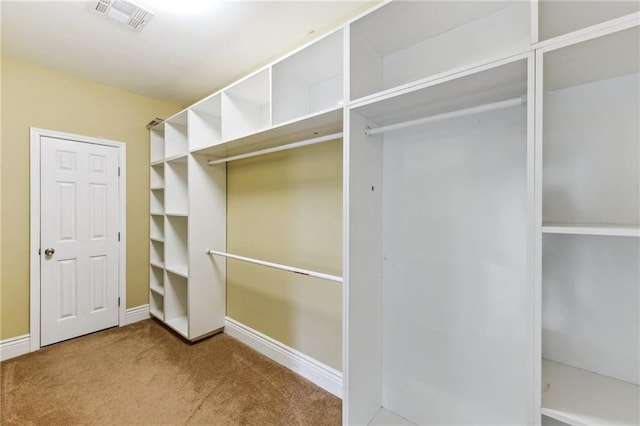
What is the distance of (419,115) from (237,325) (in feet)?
8.37

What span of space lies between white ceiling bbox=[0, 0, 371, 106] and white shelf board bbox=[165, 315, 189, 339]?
252 cm

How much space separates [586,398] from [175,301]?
3.31 metres

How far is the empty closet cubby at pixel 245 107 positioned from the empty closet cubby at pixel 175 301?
1.79 meters

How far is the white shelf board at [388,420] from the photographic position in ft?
5.10

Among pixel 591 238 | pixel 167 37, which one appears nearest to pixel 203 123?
pixel 167 37

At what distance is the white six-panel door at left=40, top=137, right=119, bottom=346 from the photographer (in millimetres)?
2652

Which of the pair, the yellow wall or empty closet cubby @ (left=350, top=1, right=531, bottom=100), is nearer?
empty closet cubby @ (left=350, top=1, right=531, bottom=100)

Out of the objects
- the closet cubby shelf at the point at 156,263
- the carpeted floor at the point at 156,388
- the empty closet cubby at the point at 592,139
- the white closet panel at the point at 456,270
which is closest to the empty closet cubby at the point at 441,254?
the white closet panel at the point at 456,270

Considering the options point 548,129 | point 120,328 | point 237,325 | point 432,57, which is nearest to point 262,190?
point 237,325

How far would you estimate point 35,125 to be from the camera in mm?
2586

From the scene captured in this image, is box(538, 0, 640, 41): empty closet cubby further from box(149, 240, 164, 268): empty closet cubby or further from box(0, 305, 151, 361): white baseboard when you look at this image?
box(0, 305, 151, 361): white baseboard

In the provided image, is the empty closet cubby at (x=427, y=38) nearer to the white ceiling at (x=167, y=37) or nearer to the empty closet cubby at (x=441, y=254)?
the empty closet cubby at (x=441, y=254)

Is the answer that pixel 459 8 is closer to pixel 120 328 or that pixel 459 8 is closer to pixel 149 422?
pixel 149 422

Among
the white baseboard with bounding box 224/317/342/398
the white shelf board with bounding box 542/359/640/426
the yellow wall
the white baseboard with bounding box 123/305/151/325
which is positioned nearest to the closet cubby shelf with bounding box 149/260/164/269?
the yellow wall
